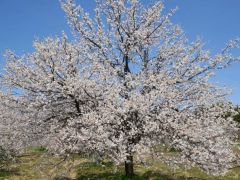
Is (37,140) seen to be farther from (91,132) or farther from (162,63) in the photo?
(162,63)

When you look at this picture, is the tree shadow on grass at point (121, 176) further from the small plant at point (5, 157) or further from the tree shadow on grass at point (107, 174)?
the small plant at point (5, 157)

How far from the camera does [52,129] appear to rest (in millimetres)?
23562

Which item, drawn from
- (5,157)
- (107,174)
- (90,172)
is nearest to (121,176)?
(107,174)

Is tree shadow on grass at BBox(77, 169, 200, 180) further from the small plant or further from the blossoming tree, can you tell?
the small plant

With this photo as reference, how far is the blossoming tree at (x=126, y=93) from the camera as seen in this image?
2011 centimetres

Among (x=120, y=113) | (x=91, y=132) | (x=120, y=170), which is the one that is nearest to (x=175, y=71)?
(x=120, y=113)

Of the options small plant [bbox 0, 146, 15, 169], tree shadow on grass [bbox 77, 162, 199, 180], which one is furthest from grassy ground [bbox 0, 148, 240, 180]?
small plant [bbox 0, 146, 15, 169]

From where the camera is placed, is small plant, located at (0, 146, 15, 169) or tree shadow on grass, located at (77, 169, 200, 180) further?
small plant, located at (0, 146, 15, 169)

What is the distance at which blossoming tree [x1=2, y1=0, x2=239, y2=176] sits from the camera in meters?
20.1

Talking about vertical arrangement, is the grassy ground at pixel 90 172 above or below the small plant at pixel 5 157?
below

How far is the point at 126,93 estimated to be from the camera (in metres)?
21.3

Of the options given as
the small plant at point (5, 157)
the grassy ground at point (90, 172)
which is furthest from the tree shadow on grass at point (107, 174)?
the small plant at point (5, 157)

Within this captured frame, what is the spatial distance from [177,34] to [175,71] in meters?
2.80

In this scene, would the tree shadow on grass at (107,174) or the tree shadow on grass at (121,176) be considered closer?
the tree shadow on grass at (121,176)
